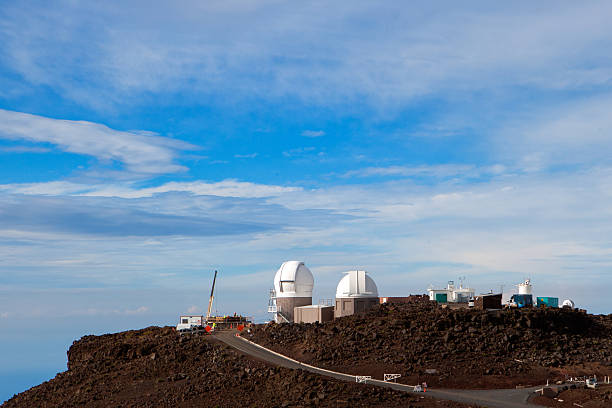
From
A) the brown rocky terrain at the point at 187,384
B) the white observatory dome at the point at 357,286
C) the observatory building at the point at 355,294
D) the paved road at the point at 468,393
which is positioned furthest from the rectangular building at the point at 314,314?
the paved road at the point at 468,393

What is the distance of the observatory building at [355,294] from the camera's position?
60.6 meters

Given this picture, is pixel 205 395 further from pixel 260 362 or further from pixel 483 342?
pixel 483 342

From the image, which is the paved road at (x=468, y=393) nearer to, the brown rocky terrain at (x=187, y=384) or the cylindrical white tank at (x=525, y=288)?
the brown rocky terrain at (x=187, y=384)

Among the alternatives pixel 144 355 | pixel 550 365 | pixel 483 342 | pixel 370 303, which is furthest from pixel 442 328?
pixel 144 355

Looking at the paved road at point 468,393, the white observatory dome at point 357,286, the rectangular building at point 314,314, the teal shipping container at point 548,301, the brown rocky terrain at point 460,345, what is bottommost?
the paved road at point 468,393

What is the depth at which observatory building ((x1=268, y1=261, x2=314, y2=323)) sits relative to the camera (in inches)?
2672

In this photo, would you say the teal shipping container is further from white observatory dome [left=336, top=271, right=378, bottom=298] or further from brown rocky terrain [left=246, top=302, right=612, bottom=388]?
white observatory dome [left=336, top=271, right=378, bottom=298]

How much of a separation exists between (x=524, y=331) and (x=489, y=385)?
11142 mm

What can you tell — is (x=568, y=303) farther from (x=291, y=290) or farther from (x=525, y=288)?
(x=291, y=290)

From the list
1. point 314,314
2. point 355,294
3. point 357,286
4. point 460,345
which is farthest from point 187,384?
point 357,286

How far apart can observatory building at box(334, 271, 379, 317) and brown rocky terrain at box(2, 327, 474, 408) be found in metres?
13.6

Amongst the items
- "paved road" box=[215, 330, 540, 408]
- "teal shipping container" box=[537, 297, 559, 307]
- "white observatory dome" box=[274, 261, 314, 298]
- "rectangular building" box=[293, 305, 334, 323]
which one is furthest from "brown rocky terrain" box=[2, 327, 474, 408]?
"teal shipping container" box=[537, 297, 559, 307]

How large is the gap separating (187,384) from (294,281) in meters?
25.4

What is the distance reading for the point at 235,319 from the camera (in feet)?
235
